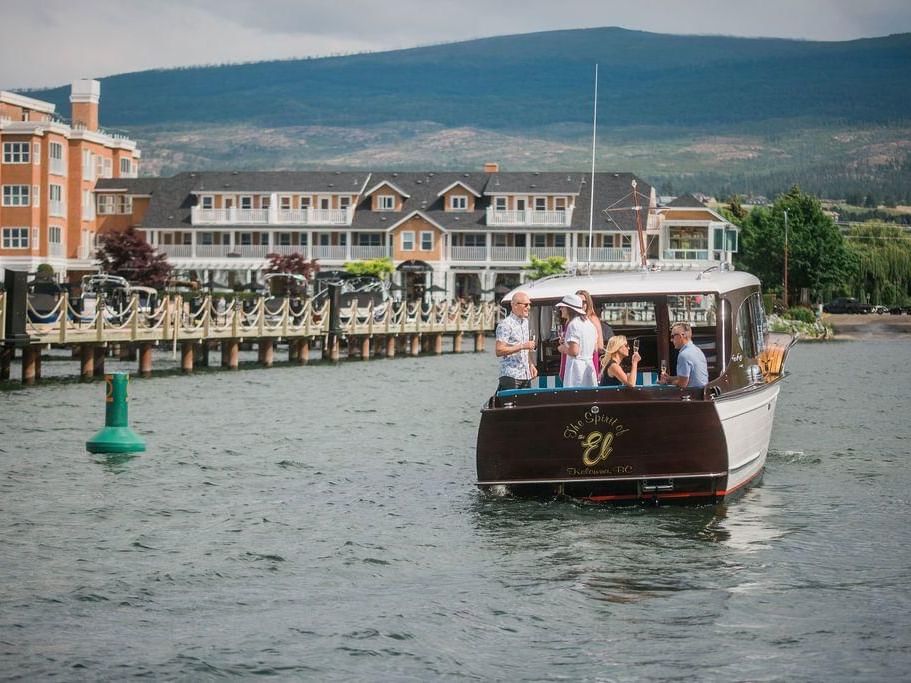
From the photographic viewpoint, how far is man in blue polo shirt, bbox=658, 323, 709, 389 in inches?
727

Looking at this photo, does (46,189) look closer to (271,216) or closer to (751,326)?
(271,216)

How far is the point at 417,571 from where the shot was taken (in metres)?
16.2

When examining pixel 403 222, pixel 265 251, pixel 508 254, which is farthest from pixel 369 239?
pixel 508 254

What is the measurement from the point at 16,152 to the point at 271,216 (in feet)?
60.8

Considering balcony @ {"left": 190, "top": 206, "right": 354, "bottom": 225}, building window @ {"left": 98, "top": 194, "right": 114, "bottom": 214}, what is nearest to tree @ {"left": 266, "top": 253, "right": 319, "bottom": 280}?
balcony @ {"left": 190, "top": 206, "right": 354, "bottom": 225}

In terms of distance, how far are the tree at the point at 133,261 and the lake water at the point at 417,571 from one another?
204 ft

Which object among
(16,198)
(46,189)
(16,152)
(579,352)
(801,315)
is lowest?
(579,352)

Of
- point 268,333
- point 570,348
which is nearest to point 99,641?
point 570,348

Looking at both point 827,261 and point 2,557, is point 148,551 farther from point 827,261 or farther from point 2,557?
point 827,261

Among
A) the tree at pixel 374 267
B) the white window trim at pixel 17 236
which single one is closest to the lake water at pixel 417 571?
the tree at pixel 374 267

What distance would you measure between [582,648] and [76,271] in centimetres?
10020

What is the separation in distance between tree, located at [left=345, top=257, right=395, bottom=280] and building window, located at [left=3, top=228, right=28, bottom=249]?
875 inches

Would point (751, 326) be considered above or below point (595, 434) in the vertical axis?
above

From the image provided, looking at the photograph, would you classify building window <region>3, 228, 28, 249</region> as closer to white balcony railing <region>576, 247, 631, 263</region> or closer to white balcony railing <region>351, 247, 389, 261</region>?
white balcony railing <region>351, 247, 389, 261</region>
